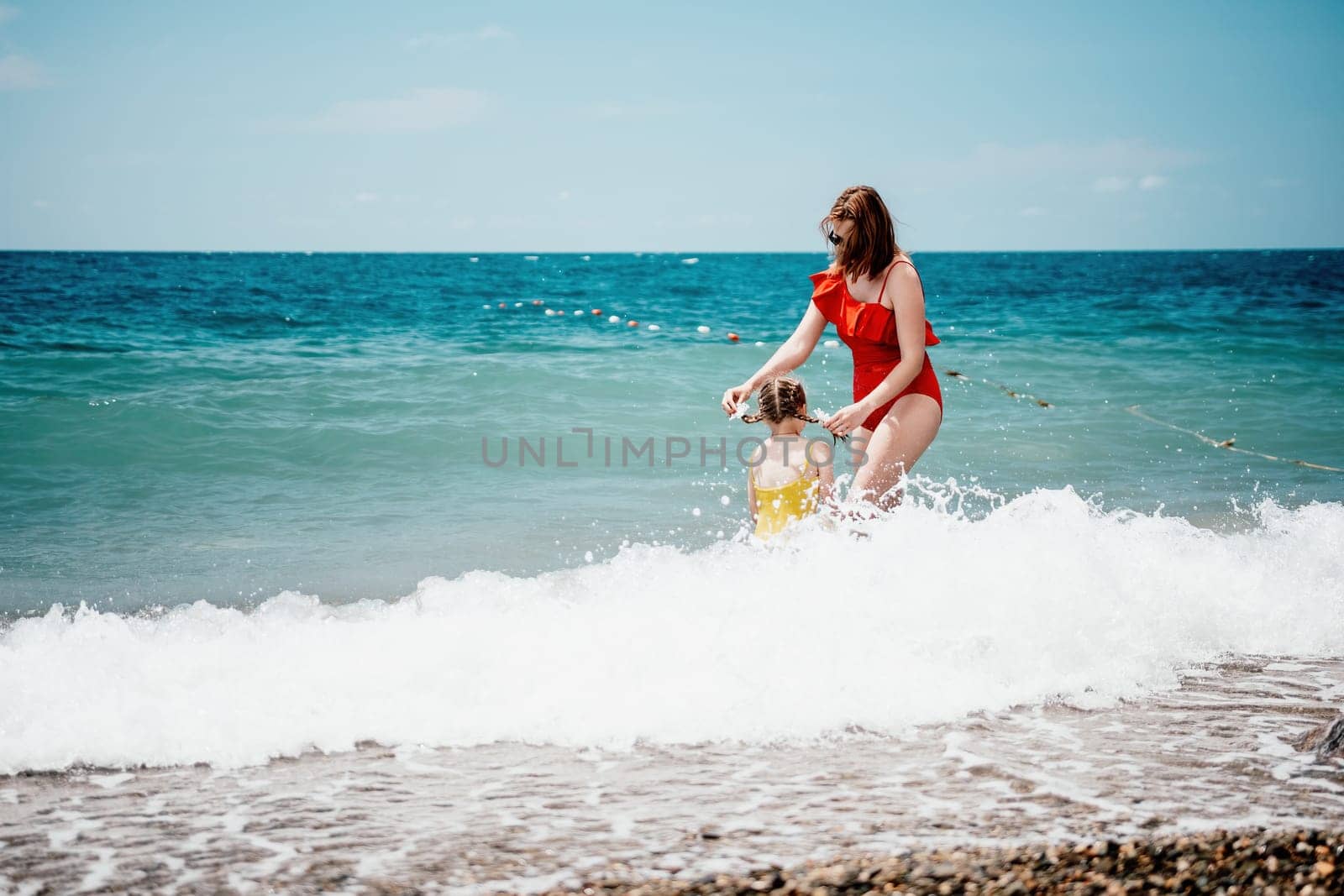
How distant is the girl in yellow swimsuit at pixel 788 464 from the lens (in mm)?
4574

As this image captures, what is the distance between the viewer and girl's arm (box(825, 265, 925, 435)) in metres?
4.08

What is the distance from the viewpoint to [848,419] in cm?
409

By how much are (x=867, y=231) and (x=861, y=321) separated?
373mm

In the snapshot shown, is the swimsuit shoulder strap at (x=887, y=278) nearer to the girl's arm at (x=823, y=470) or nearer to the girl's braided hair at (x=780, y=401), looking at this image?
the girl's braided hair at (x=780, y=401)

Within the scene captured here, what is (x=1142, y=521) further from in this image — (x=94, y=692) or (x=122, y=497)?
(x=122, y=497)

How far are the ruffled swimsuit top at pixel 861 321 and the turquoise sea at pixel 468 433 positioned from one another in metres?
2.68

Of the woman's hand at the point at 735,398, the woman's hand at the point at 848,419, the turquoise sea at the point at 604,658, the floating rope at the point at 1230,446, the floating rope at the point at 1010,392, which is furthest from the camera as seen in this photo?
the floating rope at the point at 1010,392

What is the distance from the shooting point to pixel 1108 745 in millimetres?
3383

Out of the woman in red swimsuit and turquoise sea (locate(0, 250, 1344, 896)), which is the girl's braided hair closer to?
the woman in red swimsuit

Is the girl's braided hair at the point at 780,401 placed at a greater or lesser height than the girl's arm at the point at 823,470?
greater

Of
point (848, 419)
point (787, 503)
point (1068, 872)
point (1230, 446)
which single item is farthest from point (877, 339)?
point (1230, 446)

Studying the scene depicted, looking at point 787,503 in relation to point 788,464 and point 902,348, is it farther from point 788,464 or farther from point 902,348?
point 902,348

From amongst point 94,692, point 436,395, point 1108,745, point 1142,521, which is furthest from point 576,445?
point 1108,745

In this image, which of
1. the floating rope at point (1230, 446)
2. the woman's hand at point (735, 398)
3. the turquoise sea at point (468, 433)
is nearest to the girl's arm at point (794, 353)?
the woman's hand at point (735, 398)
